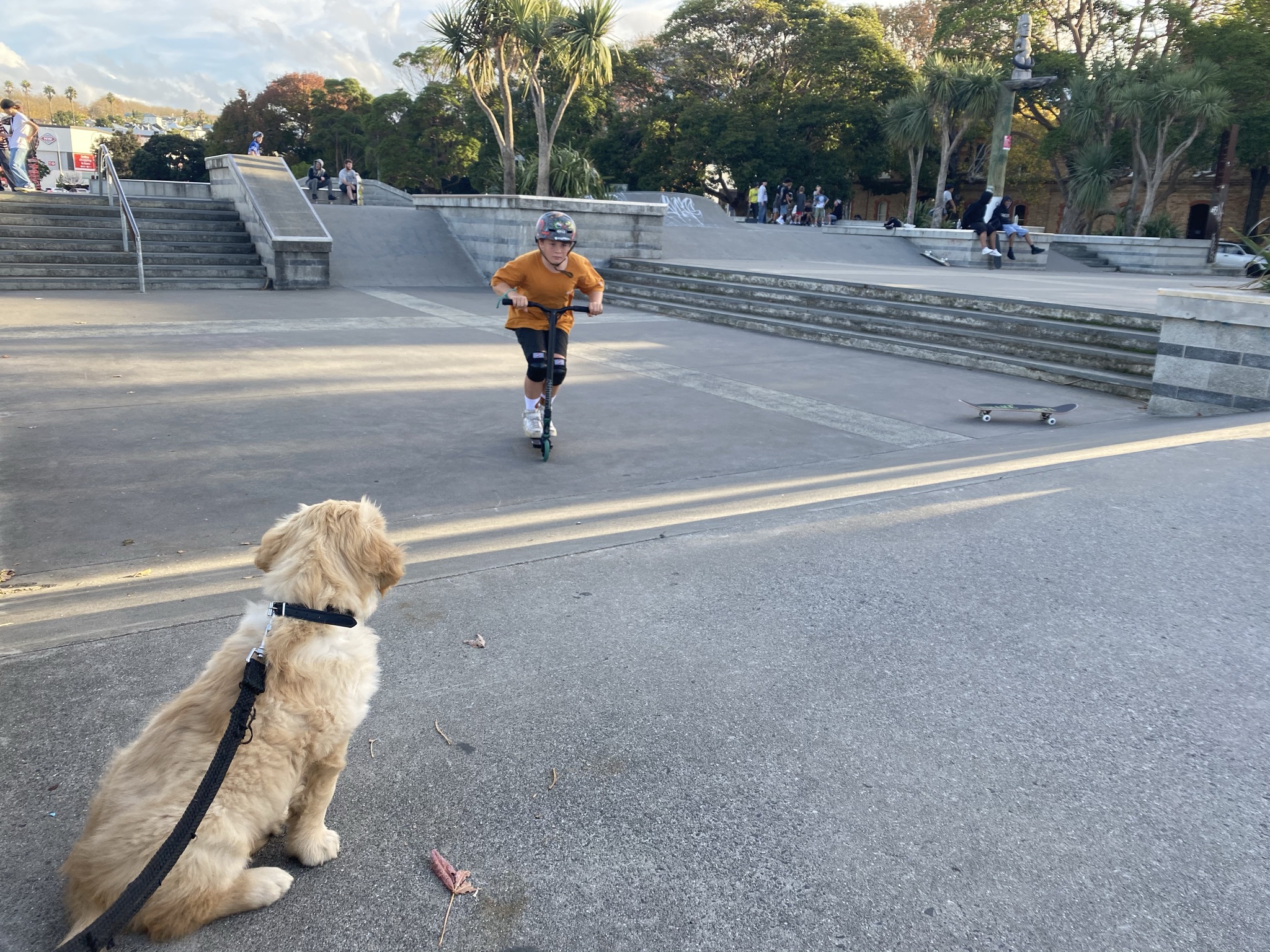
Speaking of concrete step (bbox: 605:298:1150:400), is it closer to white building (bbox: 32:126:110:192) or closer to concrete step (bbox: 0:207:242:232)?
concrete step (bbox: 0:207:242:232)

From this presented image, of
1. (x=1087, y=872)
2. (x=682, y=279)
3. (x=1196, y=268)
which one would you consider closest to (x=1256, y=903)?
(x=1087, y=872)

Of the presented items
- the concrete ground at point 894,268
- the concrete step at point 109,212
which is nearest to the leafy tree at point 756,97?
the concrete ground at point 894,268

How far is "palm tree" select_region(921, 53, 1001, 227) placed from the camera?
101 ft

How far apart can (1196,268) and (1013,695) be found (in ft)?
→ 105

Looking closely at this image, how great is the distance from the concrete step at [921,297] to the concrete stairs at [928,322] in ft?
0.05

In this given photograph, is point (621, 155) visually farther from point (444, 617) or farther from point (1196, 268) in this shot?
point (444, 617)

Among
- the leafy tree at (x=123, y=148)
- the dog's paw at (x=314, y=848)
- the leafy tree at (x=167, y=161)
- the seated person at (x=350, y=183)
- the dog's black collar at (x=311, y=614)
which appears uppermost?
the leafy tree at (x=123, y=148)

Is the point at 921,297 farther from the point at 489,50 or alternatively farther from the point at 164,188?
the point at 164,188

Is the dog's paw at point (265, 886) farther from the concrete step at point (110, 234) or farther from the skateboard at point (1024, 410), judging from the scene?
the concrete step at point (110, 234)

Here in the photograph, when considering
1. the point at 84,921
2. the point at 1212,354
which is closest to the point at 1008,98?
the point at 1212,354

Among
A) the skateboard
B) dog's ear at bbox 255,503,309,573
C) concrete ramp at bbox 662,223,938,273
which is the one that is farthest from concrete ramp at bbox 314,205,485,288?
dog's ear at bbox 255,503,309,573

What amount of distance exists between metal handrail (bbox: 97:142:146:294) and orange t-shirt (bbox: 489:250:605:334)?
1109cm

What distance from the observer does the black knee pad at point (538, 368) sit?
6.65 metres

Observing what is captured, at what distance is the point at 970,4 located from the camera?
43.6 metres
